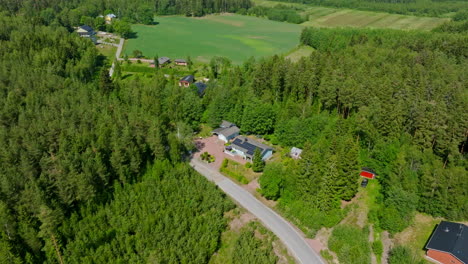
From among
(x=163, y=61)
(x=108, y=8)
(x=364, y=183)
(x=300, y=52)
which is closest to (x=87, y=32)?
(x=163, y=61)

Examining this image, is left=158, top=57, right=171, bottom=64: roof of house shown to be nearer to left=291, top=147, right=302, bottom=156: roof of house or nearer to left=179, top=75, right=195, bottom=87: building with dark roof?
left=179, top=75, right=195, bottom=87: building with dark roof

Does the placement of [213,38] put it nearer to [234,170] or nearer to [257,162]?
[234,170]

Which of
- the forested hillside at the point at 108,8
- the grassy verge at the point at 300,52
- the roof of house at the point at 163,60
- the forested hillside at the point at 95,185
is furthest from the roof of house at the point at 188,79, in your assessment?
the forested hillside at the point at 108,8

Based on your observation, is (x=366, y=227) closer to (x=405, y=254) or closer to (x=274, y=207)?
(x=405, y=254)

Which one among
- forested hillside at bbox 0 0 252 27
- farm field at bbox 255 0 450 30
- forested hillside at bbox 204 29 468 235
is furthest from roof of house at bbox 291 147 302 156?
farm field at bbox 255 0 450 30

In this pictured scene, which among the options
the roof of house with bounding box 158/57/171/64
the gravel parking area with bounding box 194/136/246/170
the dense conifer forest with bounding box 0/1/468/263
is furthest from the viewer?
the roof of house with bounding box 158/57/171/64

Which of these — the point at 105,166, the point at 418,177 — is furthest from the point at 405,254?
the point at 105,166
